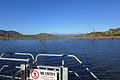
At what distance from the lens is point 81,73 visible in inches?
538

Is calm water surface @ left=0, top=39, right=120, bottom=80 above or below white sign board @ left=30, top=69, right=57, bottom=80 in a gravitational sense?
below

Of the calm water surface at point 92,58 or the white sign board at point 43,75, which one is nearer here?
the white sign board at point 43,75

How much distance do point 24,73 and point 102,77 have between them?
9.12m

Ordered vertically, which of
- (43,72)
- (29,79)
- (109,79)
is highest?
(43,72)

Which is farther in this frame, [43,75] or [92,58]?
[92,58]

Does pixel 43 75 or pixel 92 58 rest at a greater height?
pixel 43 75

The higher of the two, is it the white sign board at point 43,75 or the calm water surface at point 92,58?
the white sign board at point 43,75

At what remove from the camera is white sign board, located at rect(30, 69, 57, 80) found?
5412mm

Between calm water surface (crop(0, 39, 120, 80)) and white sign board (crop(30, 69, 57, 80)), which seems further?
calm water surface (crop(0, 39, 120, 80))

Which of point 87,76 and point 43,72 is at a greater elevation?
point 43,72

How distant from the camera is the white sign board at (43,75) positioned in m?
5.41

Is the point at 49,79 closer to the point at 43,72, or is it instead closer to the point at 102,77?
the point at 43,72

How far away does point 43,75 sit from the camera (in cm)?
554

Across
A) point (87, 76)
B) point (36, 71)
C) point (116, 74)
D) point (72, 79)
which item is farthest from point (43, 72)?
point (116, 74)
